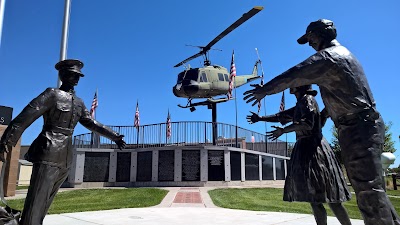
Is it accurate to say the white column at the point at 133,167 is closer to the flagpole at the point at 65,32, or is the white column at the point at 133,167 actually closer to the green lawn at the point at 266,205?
the green lawn at the point at 266,205

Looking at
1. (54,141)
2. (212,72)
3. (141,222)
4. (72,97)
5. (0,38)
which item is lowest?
(141,222)

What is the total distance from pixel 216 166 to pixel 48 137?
1633 centimetres

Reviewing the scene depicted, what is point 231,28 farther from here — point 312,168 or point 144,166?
point 312,168

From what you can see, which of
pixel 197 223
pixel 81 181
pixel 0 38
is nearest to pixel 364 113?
pixel 197 223

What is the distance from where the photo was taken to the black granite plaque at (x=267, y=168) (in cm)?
2363

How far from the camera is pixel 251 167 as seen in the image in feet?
72.3

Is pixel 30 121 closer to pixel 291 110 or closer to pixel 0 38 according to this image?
pixel 291 110

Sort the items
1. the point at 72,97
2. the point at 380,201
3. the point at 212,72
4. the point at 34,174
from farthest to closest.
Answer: the point at 212,72, the point at 72,97, the point at 34,174, the point at 380,201

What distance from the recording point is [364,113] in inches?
112

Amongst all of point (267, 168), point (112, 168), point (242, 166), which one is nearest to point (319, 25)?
point (242, 166)

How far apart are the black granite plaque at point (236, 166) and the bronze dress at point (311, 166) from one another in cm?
1619

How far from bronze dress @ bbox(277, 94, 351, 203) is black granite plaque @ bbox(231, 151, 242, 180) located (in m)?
16.2

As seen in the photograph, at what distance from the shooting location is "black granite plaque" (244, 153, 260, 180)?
70.6 ft

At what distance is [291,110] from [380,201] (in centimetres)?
218
